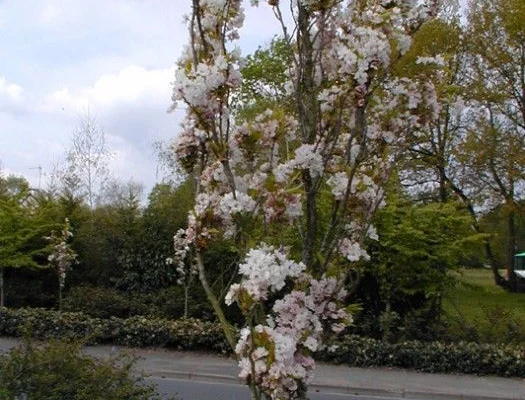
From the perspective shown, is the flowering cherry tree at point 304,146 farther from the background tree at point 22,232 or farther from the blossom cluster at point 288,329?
the background tree at point 22,232

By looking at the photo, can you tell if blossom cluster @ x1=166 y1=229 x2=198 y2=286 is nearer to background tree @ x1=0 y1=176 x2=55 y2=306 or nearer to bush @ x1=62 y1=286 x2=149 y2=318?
bush @ x1=62 y1=286 x2=149 y2=318

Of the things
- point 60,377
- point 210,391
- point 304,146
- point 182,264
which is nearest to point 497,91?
point 182,264

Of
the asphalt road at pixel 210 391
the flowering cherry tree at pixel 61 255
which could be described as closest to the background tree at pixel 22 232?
the flowering cherry tree at pixel 61 255

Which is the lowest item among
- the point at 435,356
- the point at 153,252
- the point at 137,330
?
the point at 435,356

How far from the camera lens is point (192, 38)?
12.6ft

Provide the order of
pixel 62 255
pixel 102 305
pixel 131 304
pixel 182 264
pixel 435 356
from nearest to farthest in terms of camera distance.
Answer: pixel 435 356, pixel 182 264, pixel 102 305, pixel 131 304, pixel 62 255

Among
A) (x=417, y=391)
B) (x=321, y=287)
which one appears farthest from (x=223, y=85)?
(x=417, y=391)

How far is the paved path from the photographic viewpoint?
1208 cm

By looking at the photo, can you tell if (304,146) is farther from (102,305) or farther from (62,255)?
(62,255)

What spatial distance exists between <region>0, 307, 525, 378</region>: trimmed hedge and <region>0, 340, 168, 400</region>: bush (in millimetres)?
6896

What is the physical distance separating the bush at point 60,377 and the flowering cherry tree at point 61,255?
11.4 metres

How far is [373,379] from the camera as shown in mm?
12906

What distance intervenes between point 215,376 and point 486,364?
15.2ft

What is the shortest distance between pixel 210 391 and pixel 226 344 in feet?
9.76
